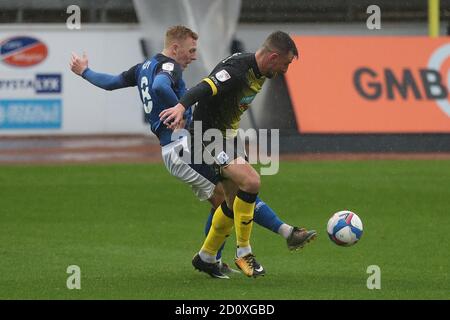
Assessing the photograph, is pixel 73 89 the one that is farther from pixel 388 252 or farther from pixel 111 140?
pixel 388 252

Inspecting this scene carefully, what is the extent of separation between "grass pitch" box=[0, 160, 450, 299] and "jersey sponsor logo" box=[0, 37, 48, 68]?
5.91 m

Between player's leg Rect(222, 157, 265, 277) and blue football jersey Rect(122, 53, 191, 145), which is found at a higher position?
blue football jersey Rect(122, 53, 191, 145)

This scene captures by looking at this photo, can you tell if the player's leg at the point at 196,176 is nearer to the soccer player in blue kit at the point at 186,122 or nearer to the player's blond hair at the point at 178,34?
the soccer player in blue kit at the point at 186,122

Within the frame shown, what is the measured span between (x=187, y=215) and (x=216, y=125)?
404cm

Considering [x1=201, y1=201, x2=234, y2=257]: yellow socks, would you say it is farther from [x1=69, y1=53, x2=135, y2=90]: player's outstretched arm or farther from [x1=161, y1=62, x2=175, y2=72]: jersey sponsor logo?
[x1=69, y1=53, x2=135, y2=90]: player's outstretched arm

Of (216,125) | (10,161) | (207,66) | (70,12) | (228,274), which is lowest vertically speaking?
(228,274)

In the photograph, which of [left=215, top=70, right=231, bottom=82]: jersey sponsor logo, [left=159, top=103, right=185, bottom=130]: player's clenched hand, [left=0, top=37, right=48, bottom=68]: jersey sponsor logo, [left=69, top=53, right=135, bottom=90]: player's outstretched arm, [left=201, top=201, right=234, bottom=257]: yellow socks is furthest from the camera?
[left=0, top=37, right=48, bottom=68]: jersey sponsor logo

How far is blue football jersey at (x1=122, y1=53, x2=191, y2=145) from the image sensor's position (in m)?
8.93

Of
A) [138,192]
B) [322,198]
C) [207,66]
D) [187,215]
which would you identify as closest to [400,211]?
[322,198]

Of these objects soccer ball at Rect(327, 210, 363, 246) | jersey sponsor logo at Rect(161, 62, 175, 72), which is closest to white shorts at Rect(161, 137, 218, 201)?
jersey sponsor logo at Rect(161, 62, 175, 72)

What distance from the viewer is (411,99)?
65.9 feet

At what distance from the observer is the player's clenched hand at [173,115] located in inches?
320

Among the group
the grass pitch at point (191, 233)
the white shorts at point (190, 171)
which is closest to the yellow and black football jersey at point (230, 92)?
the white shorts at point (190, 171)

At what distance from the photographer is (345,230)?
8.73m
